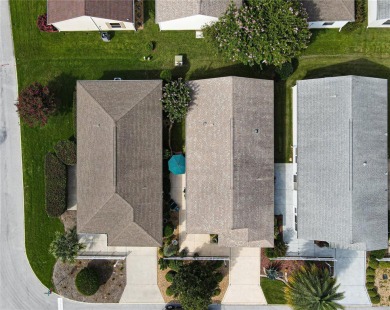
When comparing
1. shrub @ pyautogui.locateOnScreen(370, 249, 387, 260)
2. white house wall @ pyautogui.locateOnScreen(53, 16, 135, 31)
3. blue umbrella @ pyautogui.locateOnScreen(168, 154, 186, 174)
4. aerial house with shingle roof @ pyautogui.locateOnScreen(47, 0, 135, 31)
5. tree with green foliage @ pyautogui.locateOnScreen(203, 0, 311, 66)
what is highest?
aerial house with shingle roof @ pyautogui.locateOnScreen(47, 0, 135, 31)

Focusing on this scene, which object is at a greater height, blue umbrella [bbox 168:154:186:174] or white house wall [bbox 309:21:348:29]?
white house wall [bbox 309:21:348:29]

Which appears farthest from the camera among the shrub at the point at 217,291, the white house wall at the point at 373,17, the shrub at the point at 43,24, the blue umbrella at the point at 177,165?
the shrub at the point at 43,24

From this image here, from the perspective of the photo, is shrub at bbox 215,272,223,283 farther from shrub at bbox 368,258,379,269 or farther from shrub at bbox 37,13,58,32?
shrub at bbox 37,13,58,32

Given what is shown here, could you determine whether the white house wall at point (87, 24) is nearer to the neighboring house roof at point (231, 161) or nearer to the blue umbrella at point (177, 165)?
the neighboring house roof at point (231, 161)

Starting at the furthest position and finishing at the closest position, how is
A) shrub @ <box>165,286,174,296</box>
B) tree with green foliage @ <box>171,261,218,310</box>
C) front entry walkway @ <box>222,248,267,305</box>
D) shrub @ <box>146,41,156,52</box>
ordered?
front entry walkway @ <box>222,248,267,305</box> < shrub @ <box>146,41,156,52</box> < shrub @ <box>165,286,174,296</box> < tree with green foliage @ <box>171,261,218,310</box>

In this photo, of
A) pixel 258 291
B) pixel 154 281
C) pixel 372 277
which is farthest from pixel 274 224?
pixel 154 281

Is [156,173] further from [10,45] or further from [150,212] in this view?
[10,45]

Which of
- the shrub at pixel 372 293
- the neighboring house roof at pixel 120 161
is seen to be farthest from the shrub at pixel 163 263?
the shrub at pixel 372 293

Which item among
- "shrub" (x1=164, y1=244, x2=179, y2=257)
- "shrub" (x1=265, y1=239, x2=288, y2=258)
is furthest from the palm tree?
"shrub" (x1=164, y1=244, x2=179, y2=257)
